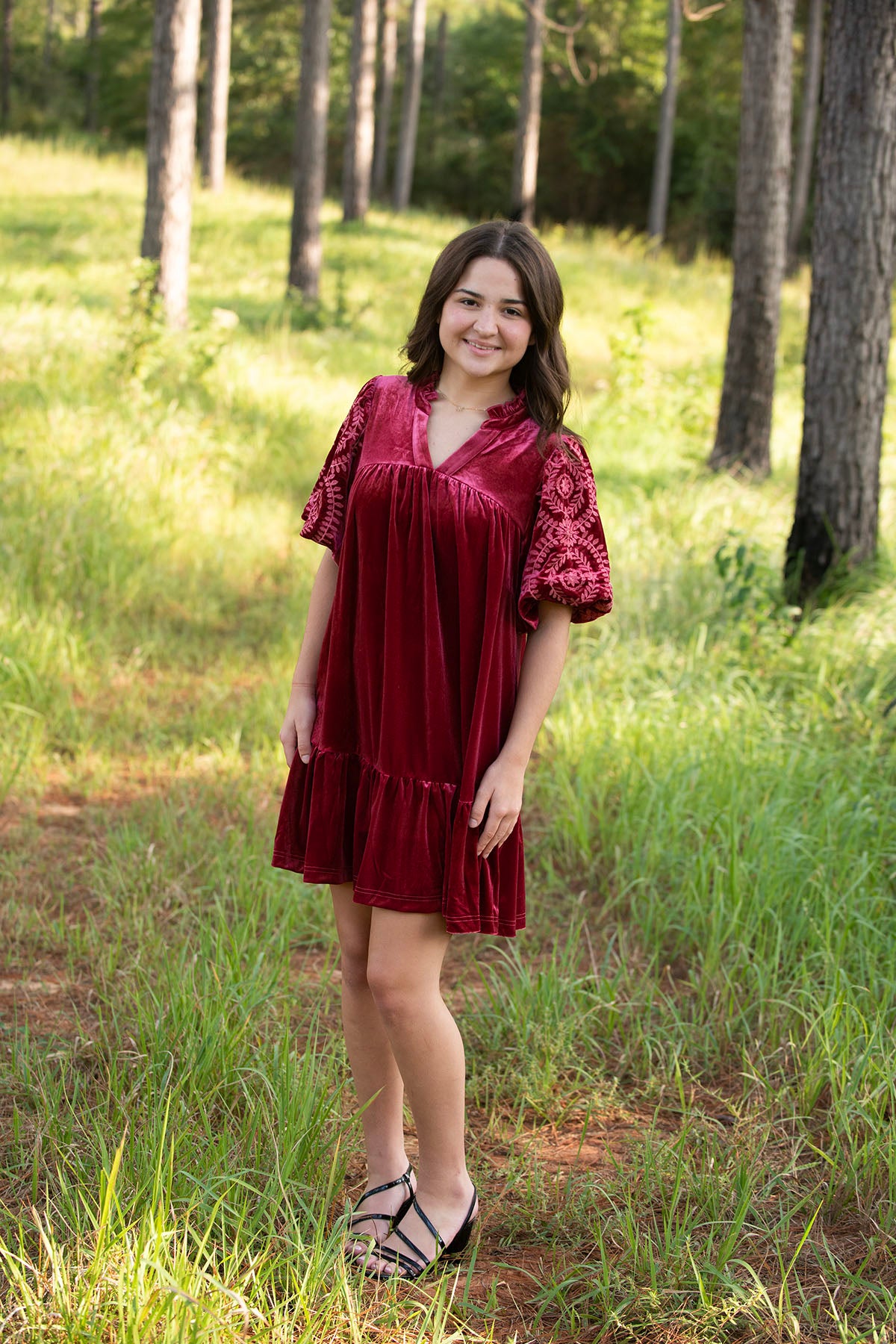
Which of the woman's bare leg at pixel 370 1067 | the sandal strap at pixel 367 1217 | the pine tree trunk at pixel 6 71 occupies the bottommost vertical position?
the sandal strap at pixel 367 1217

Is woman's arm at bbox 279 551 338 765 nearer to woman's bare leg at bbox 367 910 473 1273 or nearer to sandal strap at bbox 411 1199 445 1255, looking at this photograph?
woman's bare leg at bbox 367 910 473 1273

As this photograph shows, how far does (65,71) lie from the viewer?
39.6 metres

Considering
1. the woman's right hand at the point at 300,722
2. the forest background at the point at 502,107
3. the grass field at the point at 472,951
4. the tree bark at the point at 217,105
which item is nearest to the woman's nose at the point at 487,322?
the woman's right hand at the point at 300,722

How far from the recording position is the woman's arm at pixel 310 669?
2342mm

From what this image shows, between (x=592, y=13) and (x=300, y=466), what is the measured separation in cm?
2694

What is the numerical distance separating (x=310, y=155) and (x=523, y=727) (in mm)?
13242

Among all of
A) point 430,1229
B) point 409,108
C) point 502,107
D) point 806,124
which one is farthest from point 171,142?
point 502,107

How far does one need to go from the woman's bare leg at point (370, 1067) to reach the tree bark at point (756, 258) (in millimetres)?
6629

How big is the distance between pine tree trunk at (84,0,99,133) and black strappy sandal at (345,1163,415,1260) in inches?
1469

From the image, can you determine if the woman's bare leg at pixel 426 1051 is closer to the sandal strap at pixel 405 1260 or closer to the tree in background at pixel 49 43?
the sandal strap at pixel 405 1260

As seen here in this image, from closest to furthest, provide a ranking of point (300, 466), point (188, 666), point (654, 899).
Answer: point (654, 899) → point (188, 666) → point (300, 466)

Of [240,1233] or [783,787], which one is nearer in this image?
[240,1233]

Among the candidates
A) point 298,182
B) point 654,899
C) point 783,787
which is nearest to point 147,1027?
point 654,899

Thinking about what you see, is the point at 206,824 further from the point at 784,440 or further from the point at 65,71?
the point at 65,71
